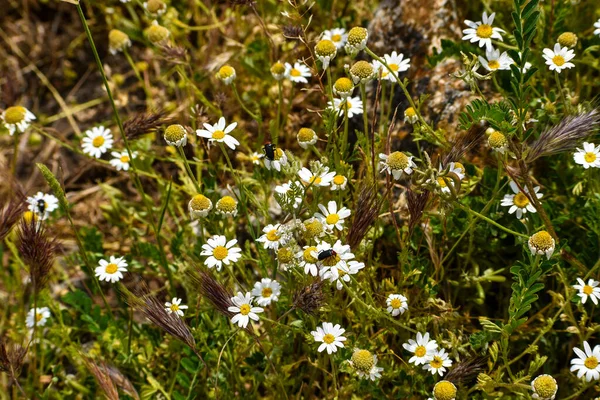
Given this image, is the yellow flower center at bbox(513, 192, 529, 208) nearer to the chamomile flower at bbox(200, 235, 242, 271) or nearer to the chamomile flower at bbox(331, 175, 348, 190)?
the chamomile flower at bbox(331, 175, 348, 190)

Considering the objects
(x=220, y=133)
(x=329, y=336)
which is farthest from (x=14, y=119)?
(x=329, y=336)

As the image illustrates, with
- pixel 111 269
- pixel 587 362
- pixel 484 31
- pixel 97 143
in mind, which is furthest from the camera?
pixel 97 143

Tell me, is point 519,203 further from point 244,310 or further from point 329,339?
point 244,310

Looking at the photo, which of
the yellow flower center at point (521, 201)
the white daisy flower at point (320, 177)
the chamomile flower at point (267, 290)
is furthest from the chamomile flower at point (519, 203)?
the chamomile flower at point (267, 290)

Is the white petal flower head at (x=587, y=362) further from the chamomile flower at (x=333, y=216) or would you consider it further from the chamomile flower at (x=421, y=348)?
the chamomile flower at (x=333, y=216)

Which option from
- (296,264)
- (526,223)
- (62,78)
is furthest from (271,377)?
(62,78)

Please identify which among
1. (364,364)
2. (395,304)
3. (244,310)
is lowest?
(364,364)

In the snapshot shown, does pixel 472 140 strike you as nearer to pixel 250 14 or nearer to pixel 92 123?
pixel 250 14
